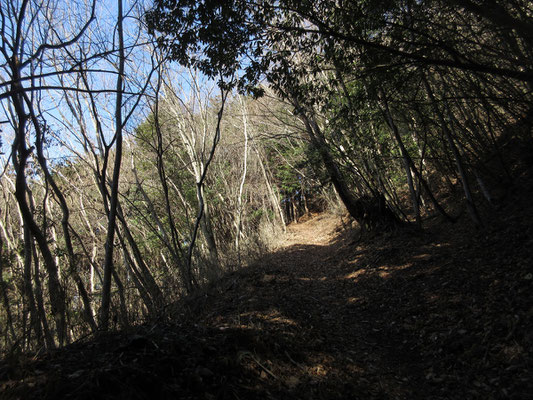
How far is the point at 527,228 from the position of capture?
4.56 meters

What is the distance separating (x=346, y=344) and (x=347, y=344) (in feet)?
0.04

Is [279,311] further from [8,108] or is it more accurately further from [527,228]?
[8,108]

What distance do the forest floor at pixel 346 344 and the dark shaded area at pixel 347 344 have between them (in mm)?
11

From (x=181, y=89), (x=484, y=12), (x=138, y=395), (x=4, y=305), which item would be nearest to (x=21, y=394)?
(x=138, y=395)

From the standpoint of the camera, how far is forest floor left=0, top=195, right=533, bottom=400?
2.26m

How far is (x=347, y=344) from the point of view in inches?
145

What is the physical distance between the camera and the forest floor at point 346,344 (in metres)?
2.26

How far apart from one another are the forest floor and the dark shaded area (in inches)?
0.4

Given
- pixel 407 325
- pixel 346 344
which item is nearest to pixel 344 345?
pixel 346 344

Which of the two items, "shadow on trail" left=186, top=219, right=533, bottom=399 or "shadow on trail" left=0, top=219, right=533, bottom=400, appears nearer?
"shadow on trail" left=0, top=219, right=533, bottom=400

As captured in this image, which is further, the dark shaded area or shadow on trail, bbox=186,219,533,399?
shadow on trail, bbox=186,219,533,399

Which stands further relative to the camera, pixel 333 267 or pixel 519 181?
pixel 333 267

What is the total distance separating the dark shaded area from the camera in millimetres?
2260

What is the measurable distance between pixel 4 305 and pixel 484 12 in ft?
23.3
